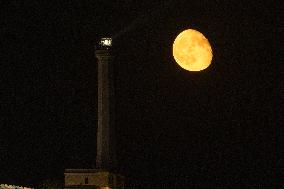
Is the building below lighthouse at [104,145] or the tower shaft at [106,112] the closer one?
A: the building below lighthouse at [104,145]

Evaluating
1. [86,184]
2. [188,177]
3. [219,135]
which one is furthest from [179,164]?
[86,184]

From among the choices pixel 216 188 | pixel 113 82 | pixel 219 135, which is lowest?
pixel 216 188

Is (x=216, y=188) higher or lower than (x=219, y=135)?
lower

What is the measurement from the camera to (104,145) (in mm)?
36375

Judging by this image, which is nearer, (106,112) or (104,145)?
(104,145)

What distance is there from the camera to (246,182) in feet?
150

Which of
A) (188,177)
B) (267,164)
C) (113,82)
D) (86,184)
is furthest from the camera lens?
(188,177)

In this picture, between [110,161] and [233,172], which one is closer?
[110,161]

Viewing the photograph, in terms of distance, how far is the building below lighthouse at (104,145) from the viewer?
113 feet

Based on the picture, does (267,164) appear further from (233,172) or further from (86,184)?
(86,184)

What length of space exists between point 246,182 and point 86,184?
1717cm

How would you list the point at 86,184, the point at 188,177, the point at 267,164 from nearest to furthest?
1. the point at 86,184
2. the point at 267,164
3. the point at 188,177

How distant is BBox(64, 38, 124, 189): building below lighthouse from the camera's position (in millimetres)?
34594

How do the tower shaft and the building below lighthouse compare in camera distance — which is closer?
the building below lighthouse
